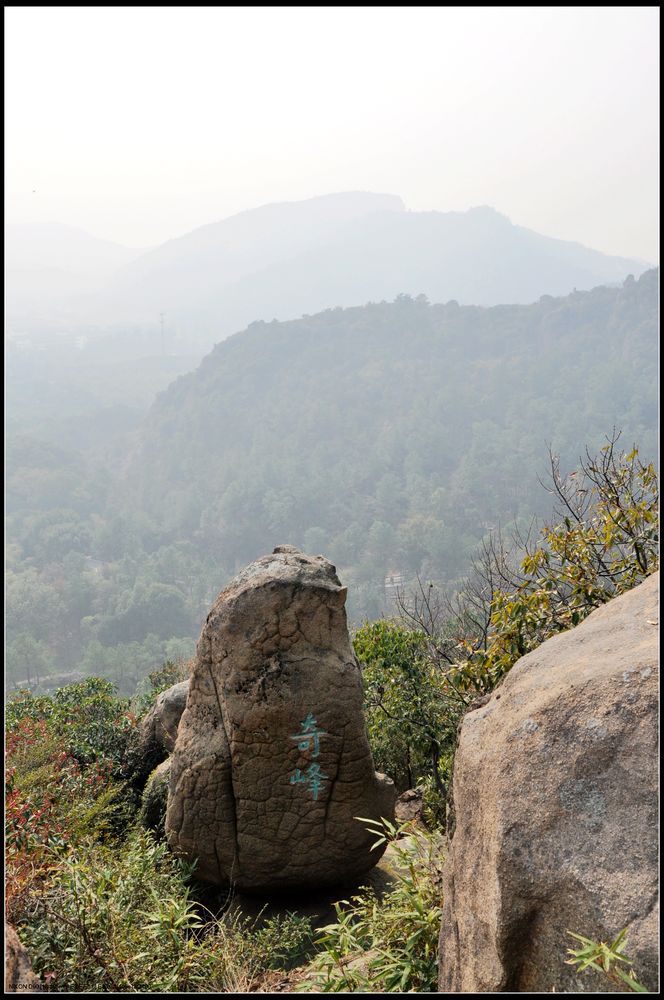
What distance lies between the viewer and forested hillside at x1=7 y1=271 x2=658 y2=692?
63.2 metres

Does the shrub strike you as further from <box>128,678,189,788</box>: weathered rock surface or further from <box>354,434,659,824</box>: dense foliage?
<box>128,678,189,788</box>: weathered rock surface

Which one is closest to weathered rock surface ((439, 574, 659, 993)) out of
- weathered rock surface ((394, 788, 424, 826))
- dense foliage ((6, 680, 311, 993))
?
dense foliage ((6, 680, 311, 993))

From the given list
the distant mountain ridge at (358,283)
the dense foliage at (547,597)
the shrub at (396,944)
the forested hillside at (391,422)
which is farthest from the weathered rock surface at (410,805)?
the distant mountain ridge at (358,283)

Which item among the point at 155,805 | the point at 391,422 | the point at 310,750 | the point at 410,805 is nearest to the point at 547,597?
the point at 310,750

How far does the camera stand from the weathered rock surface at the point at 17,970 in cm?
272

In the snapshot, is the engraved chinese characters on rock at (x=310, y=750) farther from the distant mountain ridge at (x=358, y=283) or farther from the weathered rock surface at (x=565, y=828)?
the distant mountain ridge at (x=358, y=283)

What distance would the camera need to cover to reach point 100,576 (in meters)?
70.5

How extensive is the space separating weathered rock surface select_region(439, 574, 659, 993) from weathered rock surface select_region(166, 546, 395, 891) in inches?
89.6

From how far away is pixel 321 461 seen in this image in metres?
92.4

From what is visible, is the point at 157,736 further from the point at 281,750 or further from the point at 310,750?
the point at 310,750

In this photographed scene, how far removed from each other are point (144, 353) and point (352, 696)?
16515 cm

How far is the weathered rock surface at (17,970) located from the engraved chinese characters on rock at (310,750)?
7.05ft

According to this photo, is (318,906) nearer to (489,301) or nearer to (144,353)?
(144,353)

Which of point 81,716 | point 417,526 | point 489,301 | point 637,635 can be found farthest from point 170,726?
point 489,301
